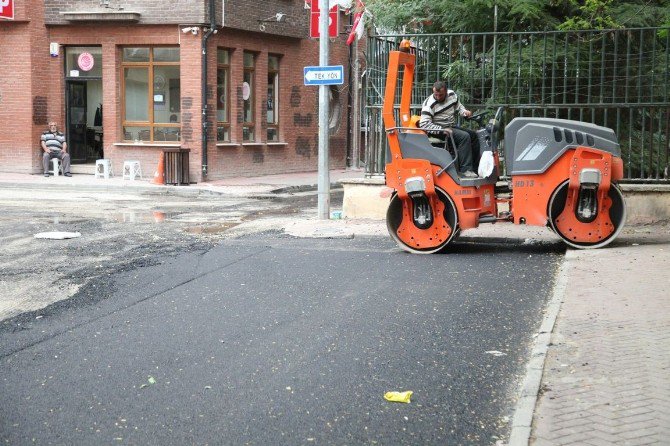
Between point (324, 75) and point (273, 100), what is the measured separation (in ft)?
52.3

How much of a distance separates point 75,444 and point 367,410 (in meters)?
1.66

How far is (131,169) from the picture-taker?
26.1 meters

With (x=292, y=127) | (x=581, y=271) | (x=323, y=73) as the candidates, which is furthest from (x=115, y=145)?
(x=581, y=271)

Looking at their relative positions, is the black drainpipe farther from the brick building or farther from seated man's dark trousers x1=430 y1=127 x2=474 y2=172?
seated man's dark trousers x1=430 y1=127 x2=474 y2=172

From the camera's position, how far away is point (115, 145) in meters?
27.6

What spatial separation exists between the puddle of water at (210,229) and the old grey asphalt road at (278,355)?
3.72 m

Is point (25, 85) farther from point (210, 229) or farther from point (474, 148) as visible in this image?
point (474, 148)

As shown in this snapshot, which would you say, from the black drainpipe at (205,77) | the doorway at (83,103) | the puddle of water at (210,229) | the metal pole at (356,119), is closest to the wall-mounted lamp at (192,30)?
the black drainpipe at (205,77)

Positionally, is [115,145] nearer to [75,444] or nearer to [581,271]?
[581,271]

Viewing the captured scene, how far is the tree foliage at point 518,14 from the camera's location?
17047mm

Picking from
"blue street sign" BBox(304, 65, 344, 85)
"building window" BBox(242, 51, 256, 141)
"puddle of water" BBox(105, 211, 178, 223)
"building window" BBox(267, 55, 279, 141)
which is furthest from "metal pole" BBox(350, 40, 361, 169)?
"blue street sign" BBox(304, 65, 344, 85)

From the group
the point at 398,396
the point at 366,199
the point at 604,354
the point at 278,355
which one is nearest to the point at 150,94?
the point at 366,199

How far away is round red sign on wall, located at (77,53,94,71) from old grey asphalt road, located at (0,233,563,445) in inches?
718

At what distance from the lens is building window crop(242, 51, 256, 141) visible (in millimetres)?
29469
